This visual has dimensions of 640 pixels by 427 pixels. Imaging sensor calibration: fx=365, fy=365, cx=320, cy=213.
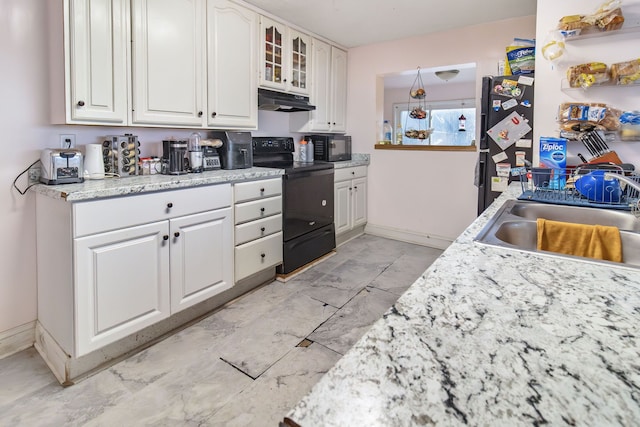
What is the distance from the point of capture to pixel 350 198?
412cm

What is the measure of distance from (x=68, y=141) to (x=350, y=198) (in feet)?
8.83

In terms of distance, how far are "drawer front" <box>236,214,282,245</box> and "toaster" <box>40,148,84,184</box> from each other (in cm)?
102

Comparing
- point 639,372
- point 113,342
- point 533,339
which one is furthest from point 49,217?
point 639,372

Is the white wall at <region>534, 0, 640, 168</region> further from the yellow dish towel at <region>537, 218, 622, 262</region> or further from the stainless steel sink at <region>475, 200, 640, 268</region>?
the yellow dish towel at <region>537, 218, 622, 262</region>

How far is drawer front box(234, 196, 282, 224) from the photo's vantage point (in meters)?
2.62

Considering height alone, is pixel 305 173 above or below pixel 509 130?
below

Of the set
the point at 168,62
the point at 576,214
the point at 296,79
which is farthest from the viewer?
the point at 296,79

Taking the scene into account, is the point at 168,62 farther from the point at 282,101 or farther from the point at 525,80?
the point at 525,80

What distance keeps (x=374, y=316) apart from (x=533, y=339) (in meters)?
1.98

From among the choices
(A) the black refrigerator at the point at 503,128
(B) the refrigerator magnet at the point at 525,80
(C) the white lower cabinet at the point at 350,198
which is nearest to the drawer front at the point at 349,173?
(C) the white lower cabinet at the point at 350,198

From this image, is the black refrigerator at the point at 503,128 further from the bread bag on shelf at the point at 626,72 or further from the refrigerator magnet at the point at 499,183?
the bread bag on shelf at the point at 626,72

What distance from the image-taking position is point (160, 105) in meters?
2.36

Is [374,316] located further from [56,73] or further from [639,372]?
[56,73]

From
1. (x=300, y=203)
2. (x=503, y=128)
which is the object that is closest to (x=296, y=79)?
(x=300, y=203)
